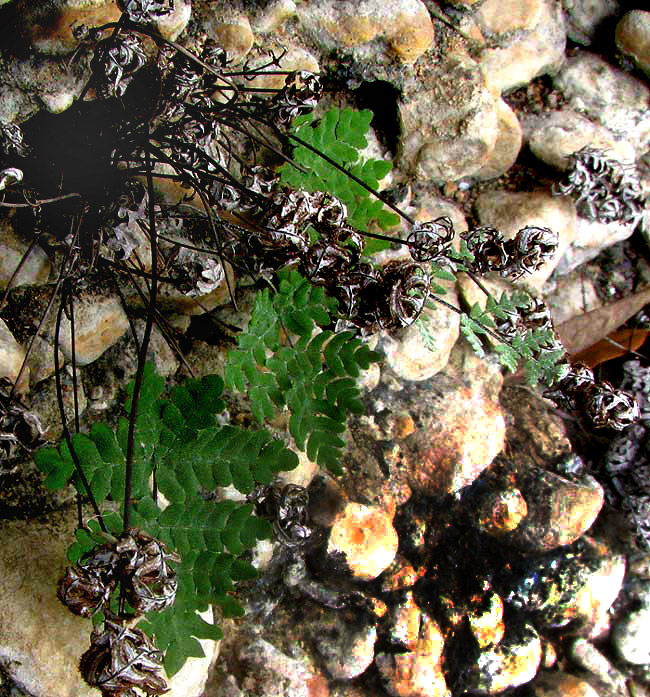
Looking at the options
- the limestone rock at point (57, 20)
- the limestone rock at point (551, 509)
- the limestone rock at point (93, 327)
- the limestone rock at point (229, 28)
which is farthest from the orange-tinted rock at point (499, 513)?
the limestone rock at point (57, 20)

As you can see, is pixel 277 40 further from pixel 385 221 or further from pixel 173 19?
pixel 385 221

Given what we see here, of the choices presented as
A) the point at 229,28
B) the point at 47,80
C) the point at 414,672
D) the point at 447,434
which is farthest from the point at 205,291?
the point at 414,672

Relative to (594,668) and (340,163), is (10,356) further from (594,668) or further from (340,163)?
(594,668)

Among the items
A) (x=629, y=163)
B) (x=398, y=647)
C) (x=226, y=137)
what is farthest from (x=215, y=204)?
(x=629, y=163)

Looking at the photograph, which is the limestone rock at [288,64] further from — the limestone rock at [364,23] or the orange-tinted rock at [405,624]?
the orange-tinted rock at [405,624]

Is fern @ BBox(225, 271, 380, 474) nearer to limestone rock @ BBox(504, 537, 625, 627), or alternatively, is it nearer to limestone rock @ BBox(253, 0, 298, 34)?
limestone rock @ BBox(253, 0, 298, 34)

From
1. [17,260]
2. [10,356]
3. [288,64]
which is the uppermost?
[288,64]
